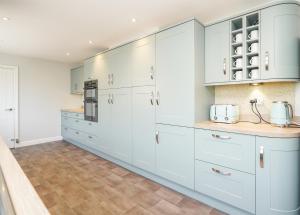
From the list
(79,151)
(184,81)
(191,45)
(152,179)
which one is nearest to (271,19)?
(191,45)

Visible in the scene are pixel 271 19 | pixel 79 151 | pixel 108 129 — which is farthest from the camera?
pixel 79 151

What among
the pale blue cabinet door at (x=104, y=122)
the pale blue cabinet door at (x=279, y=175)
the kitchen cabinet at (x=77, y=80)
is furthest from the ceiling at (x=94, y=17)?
the pale blue cabinet door at (x=279, y=175)

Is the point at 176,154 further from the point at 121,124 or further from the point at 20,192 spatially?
the point at 20,192

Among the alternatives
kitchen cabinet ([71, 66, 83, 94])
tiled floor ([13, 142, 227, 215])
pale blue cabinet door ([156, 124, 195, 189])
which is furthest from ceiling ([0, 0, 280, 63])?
tiled floor ([13, 142, 227, 215])

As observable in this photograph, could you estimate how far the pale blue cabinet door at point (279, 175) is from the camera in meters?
1.48

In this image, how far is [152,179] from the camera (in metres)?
2.52

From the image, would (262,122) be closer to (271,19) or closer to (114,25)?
(271,19)

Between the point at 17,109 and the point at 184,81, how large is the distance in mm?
4256

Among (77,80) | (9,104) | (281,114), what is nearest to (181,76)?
(281,114)

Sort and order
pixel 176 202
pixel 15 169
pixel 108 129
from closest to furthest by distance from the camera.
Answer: pixel 15 169
pixel 176 202
pixel 108 129

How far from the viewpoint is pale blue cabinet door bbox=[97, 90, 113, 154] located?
10.5ft

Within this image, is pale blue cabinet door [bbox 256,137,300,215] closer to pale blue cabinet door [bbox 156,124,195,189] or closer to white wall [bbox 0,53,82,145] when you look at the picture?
pale blue cabinet door [bbox 156,124,195,189]

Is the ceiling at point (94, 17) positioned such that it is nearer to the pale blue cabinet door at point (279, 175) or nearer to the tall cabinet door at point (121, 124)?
the tall cabinet door at point (121, 124)

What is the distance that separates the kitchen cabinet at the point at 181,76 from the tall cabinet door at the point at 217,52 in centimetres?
8
